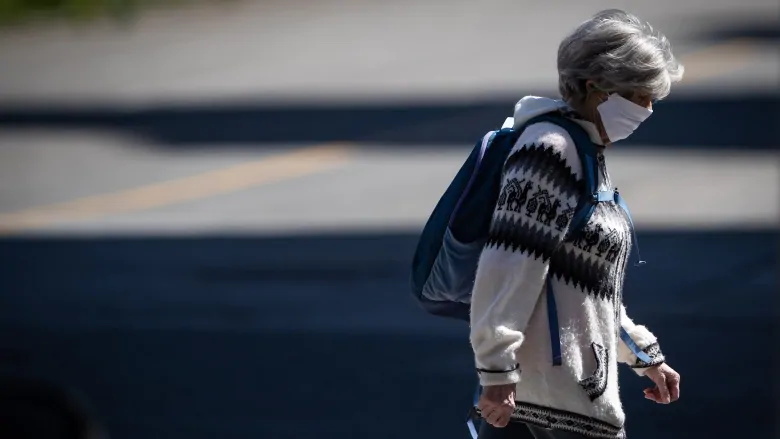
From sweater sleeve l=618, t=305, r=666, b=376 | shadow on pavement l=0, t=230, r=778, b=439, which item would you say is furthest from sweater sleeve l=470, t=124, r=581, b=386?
shadow on pavement l=0, t=230, r=778, b=439

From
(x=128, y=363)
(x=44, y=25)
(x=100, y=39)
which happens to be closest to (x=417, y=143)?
(x=128, y=363)

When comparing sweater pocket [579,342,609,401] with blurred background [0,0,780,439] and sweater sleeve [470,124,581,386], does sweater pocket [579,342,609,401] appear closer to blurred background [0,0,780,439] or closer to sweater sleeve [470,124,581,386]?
sweater sleeve [470,124,581,386]

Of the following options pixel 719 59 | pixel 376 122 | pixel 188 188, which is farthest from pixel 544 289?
pixel 719 59

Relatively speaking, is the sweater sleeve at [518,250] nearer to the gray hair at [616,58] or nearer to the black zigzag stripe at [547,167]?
the black zigzag stripe at [547,167]

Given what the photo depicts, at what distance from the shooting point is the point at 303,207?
9.99 m

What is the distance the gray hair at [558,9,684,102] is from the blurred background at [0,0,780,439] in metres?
1.75

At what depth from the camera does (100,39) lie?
16.8 metres

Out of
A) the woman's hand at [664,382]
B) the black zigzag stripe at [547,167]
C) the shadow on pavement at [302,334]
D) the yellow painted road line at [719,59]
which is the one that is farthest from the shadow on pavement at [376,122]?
the black zigzag stripe at [547,167]

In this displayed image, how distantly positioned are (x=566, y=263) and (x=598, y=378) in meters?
0.30

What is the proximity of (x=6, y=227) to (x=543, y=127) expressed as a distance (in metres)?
7.68

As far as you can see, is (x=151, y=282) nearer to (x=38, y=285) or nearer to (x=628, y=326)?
(x=38, y=285)

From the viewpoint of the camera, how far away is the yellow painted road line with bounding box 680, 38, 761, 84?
538 inches

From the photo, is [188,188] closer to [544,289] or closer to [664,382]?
[664,382]

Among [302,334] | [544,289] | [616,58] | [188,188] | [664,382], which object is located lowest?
[188,188]
